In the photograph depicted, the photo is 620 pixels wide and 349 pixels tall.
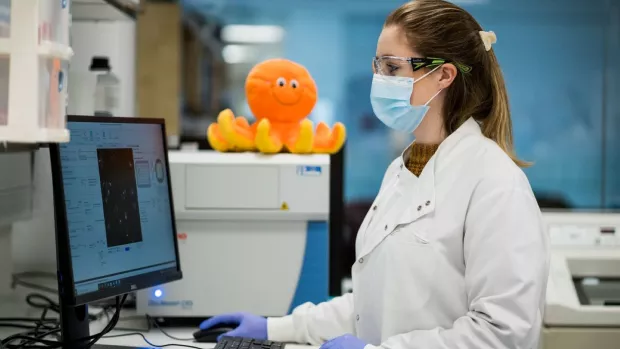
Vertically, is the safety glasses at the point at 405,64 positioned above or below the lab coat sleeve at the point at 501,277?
above

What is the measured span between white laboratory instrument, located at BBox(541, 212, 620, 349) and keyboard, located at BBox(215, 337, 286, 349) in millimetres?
772

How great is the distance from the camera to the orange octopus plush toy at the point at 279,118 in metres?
1.76

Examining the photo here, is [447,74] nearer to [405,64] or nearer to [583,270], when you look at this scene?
[405,64]

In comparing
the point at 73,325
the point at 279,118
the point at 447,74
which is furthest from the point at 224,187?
the point at 447,74

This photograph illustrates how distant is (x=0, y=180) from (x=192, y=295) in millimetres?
531

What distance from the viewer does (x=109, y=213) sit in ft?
4.37

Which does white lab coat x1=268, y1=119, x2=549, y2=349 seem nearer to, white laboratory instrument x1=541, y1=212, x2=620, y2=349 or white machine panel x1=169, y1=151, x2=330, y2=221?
white machine panel x1=169, y1=151, x2=330, y2=221

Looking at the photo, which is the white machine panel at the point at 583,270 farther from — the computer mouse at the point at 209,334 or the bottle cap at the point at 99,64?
the bottle cap at the point at 99,64

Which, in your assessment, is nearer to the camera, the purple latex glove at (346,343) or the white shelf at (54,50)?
the white shelf at (54,50)

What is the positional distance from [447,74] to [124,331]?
3.18ft

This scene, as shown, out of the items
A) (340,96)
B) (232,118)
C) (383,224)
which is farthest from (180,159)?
(340,96)

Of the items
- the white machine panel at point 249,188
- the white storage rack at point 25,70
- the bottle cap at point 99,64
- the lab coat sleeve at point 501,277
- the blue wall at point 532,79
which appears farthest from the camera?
the blue wall at point 532,79

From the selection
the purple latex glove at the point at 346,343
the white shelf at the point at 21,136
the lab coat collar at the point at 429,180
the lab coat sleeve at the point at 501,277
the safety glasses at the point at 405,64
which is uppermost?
the safety glasses at the point at 405,64

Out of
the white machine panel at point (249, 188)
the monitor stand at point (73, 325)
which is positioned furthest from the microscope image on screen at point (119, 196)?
the white machine panel at point (249, 188)
